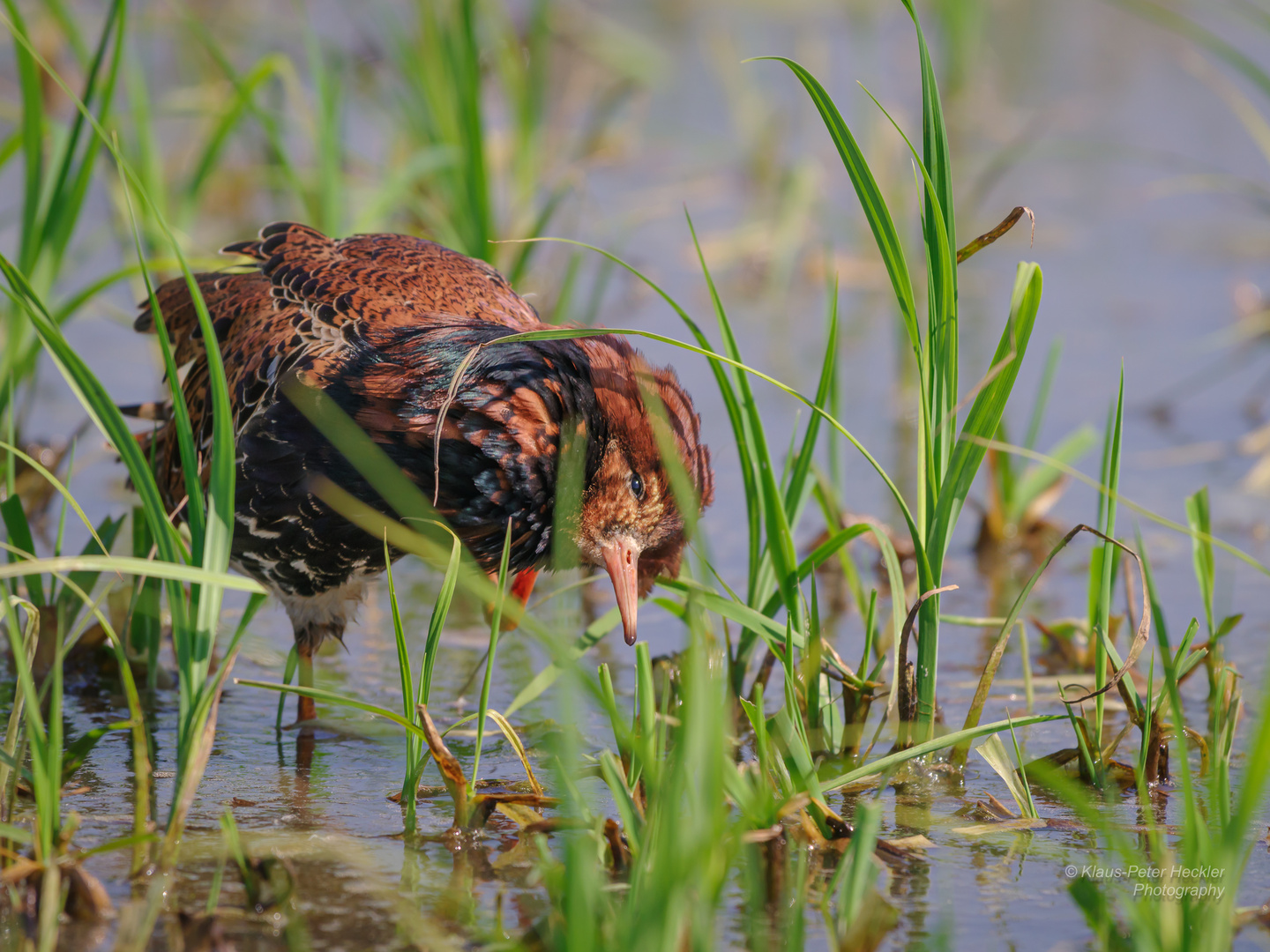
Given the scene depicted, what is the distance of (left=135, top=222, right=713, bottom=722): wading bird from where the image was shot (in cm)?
321

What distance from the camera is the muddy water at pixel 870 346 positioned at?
9.24 feet

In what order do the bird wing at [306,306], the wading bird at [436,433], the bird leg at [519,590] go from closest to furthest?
1. the wading bird at [436,433]
2. the bird wing at [306,306]
3. the bird leg at [519,590]

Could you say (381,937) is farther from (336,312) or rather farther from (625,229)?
(625,229)

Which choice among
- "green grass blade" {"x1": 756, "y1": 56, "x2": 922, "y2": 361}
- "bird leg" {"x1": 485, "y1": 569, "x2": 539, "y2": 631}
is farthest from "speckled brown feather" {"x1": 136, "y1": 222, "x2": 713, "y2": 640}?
"green grass blade" {"x1": 756, "y1": 56, "x2": 922, "y2": 361}

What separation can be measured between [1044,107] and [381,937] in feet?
31.6

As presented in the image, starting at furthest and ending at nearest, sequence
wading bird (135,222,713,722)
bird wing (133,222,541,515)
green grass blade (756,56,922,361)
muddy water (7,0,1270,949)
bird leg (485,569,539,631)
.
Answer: bird leg (485,569,539,631)
bird wing (133,222,541,515)
wading bird (135,222,713,722)
green grass blade (756,56,922,361)
muddy water (7,0,1270,949)

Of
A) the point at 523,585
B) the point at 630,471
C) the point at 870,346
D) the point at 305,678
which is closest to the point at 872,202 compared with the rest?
the point at 630,471

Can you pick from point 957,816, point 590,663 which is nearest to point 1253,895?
point 957,816

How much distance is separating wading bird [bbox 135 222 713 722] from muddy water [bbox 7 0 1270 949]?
1.68ft

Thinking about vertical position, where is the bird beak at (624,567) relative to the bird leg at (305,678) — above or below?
above

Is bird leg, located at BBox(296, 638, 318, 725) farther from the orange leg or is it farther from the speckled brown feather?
the orange leg

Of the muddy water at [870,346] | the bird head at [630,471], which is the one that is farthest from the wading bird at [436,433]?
the muddy water at [870,346]

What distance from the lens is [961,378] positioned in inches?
244

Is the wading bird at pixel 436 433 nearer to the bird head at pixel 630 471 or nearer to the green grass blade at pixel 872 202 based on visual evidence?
the bird head at pixel 630 471
